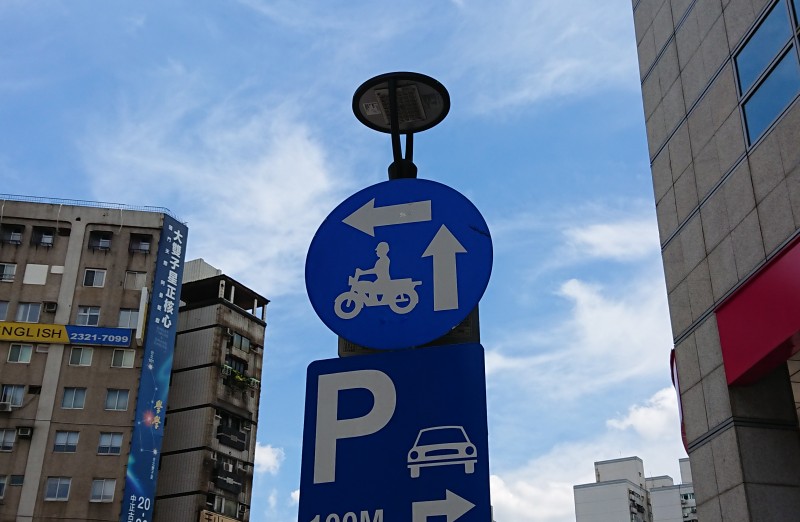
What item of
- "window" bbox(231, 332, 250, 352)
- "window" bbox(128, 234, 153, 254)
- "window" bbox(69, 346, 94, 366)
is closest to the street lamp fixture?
"window" bbox(69, 346, 94, 366)

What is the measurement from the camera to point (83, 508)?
4897cm

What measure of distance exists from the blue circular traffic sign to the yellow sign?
5233cm

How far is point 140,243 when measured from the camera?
55.9 metres

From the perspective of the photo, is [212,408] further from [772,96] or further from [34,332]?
[772,96]

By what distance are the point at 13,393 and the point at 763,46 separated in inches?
1887

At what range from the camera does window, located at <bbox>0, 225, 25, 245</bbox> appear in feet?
179

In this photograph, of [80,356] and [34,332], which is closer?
[34,332]

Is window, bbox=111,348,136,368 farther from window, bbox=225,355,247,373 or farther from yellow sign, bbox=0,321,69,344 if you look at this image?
window, bbox=225,355,247,373

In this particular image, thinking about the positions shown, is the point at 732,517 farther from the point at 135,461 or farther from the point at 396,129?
the point at 135,461

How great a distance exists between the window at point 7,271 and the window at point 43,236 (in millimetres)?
1871

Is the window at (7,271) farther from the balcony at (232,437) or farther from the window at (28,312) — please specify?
the balcony at (232,437)

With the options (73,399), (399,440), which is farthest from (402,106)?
(73,399)

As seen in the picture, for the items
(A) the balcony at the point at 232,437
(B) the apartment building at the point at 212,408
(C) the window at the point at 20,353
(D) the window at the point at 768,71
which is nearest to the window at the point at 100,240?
(C) the window at the point at 20,353

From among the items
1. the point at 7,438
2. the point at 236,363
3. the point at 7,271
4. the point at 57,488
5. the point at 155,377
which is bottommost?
the point at 57,488
